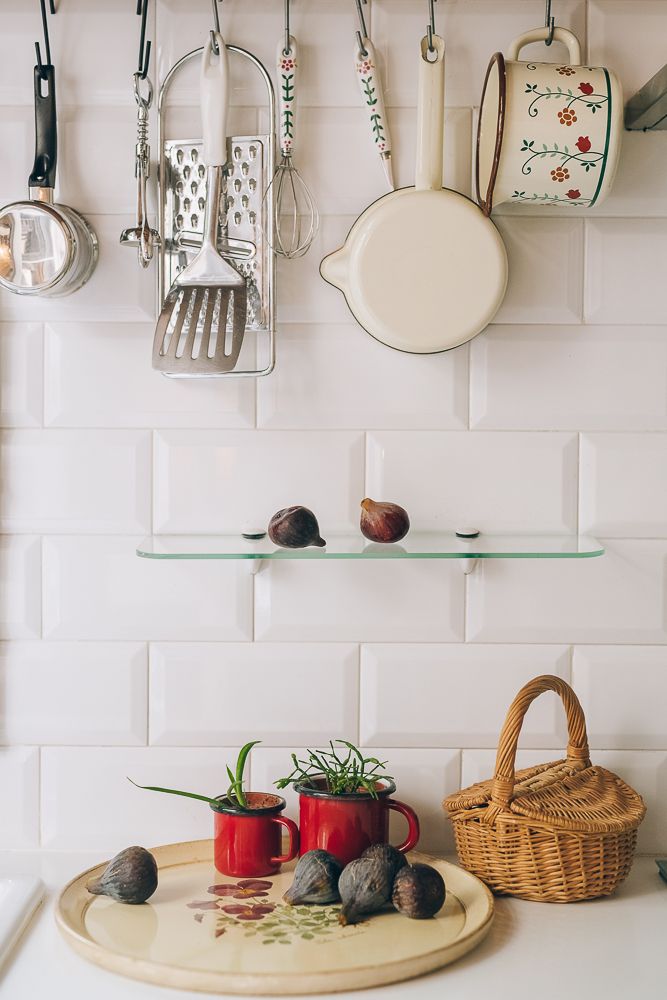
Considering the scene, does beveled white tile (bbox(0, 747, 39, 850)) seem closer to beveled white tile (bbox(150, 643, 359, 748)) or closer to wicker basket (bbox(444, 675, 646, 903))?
beveled white tile (bbox(150, 643, 359, 748))

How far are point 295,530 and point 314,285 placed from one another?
32 cm

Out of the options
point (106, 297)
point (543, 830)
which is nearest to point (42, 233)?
point (106, 297)

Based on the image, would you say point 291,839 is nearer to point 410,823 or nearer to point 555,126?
point 410,823

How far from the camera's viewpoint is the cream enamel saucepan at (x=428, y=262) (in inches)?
43.9

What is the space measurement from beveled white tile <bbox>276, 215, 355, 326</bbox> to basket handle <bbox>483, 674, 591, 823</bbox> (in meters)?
0.51

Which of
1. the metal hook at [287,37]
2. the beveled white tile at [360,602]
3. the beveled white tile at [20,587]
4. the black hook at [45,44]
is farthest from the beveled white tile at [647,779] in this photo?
the black hook at [45,44]

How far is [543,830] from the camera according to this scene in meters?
1.01

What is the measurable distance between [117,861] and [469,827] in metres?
0.39

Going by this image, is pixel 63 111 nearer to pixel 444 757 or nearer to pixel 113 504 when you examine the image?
pixel 113 504

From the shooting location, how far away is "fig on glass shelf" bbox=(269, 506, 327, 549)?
1.08 meters

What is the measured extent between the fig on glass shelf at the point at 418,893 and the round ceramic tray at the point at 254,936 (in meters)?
0.01

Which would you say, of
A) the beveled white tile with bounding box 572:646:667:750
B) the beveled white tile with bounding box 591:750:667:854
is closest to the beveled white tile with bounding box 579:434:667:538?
the beveled white tile with bounding box 572:646:667:750

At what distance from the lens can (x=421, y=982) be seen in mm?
896

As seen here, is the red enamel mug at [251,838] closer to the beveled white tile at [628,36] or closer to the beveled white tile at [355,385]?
the beveled white tile at [355,385]
